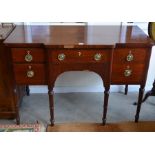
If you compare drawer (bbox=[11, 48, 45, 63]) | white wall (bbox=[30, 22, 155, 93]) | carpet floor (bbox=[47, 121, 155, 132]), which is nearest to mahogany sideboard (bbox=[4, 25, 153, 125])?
drawer (bbox=[11, 48, 45, 63])

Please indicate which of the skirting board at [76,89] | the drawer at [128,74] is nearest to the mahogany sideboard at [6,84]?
the skirting board at [76,89]

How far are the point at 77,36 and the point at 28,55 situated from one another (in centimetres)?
37

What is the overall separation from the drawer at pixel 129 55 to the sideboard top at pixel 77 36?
5cm

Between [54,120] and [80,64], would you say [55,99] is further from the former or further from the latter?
[80,64]

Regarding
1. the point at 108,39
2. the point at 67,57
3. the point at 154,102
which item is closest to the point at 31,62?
the point at 67,57

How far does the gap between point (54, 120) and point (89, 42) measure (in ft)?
2.53

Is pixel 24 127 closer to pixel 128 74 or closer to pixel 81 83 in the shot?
pixel 81 83

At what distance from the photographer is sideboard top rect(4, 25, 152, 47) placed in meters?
1.48

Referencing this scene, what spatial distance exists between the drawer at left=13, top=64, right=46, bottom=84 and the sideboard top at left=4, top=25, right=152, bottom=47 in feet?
0.55

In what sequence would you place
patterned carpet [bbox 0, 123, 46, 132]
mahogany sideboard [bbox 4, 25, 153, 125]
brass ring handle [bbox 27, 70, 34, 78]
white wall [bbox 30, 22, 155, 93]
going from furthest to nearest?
white wall [bbox 30, 22, 155, 93], patterned carpet [bbox 0, 123, 46, 132], brass ring handle [bbox 27, 70, 34, 78], mahogany sideboard [bbox 4, 25, 153, 125]

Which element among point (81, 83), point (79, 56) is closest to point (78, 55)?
point (79, 56)

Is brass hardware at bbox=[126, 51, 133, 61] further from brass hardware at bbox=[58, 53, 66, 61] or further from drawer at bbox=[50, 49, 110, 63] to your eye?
brass hardware at bbox=[58, 53, 66, 61]

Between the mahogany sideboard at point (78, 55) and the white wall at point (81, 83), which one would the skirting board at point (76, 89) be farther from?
the mahogany sideboard at point (78, 55)

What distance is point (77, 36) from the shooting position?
1.61m
